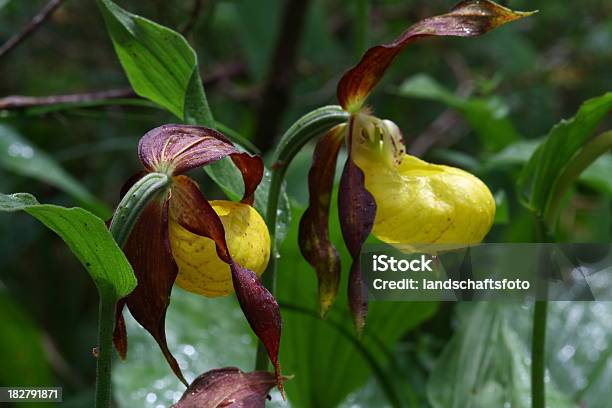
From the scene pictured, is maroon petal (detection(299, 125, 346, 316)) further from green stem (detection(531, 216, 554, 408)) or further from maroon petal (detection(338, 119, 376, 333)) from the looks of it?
green stem (detection(531, 216, 554, 408))

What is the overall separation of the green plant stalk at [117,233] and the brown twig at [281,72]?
3.32ft

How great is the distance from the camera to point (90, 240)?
535 millimetres

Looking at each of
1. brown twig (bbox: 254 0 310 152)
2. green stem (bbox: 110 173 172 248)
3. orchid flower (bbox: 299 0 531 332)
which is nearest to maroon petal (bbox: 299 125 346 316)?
orchid flower (bbox: 299 0 531 332)

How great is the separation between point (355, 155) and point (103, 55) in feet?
4.52

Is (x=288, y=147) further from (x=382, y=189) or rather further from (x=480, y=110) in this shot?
(x=480, y=110)

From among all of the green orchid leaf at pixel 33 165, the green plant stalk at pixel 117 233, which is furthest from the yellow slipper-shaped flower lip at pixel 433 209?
the green orchid leaf at pixel 33 165

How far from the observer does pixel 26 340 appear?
1.47 meters

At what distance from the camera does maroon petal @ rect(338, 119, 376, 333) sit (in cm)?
68

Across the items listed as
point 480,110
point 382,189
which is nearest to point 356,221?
point 382,189

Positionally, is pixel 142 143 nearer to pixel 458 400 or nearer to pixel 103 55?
pixel 458 400

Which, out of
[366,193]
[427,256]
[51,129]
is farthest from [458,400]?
[51,129]

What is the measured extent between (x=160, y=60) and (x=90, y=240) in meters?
0.28

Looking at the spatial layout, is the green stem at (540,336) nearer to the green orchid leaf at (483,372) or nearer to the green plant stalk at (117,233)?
the green orchid leaf at (483,372)

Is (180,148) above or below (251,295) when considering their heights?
above
